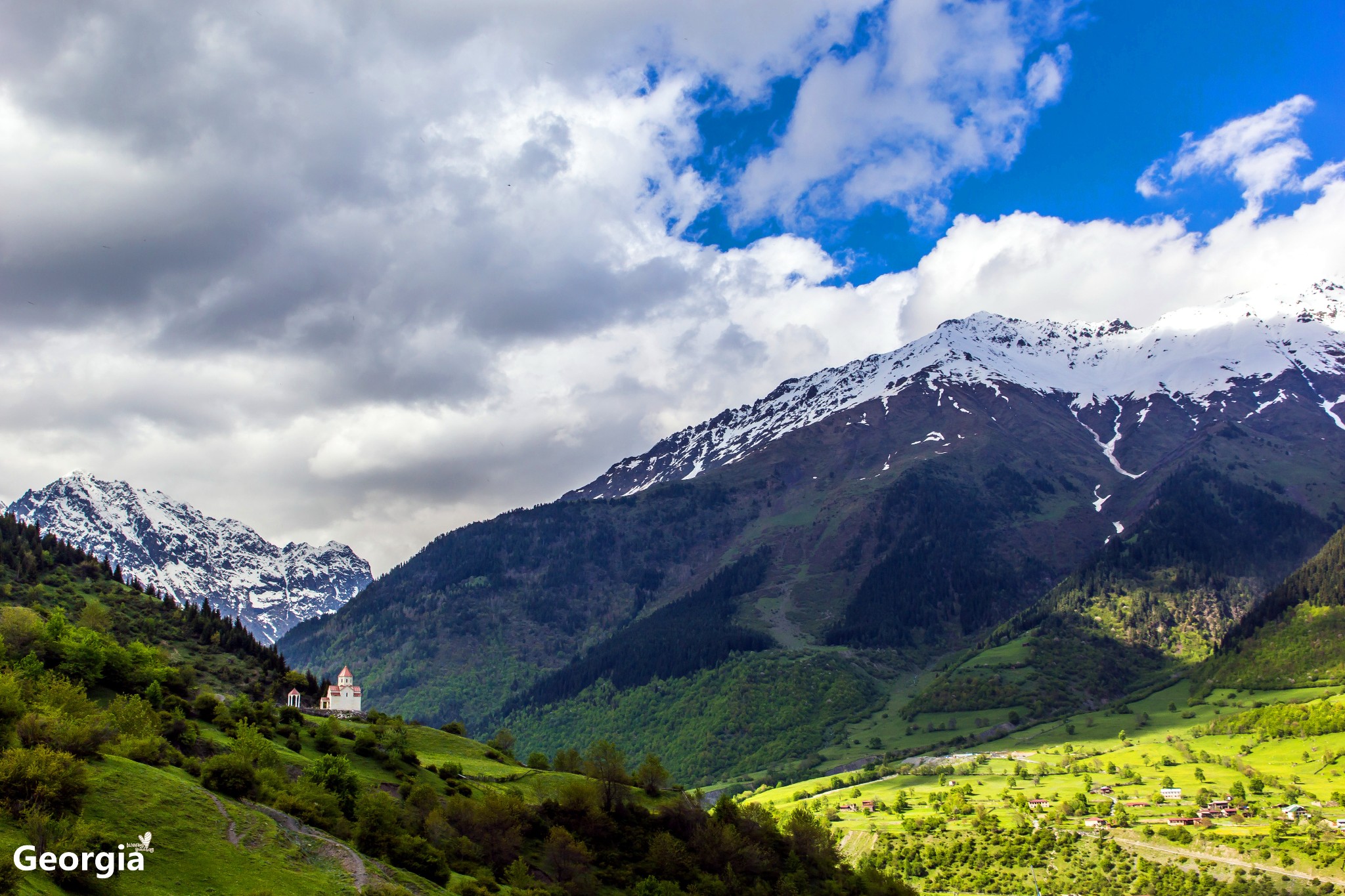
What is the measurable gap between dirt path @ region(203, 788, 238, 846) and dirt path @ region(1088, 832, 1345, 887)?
162m

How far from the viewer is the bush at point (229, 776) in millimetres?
62094

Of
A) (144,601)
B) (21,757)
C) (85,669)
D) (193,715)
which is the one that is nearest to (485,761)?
(193,715)

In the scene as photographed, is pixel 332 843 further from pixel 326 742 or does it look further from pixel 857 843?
pixel 857 843

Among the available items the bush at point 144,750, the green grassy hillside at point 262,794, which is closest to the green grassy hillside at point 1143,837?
the green grassy hillside at point 262,794

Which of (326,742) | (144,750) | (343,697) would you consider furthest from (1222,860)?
(144,750)

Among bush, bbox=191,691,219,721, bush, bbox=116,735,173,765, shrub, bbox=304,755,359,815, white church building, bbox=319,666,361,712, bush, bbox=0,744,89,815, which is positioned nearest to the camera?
A: bush, bbox=0,744,89,815

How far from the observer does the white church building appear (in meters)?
129

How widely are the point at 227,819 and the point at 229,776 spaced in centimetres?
732

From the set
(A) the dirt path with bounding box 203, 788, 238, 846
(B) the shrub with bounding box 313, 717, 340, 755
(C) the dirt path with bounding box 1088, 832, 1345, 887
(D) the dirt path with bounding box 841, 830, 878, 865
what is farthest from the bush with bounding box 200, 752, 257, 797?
(C) the dirt path with bounding box 1088, 832, 1345, 887

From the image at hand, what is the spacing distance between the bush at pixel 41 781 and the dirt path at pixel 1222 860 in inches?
6732

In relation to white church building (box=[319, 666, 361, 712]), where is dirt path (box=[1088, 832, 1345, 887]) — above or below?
below

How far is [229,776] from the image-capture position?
6266 centimetres

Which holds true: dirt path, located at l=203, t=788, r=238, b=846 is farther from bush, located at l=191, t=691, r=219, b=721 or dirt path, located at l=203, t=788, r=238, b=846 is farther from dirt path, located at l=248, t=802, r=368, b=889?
bush, located at l=191, t=691, r=219, b=721

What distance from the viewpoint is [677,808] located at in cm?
10894
